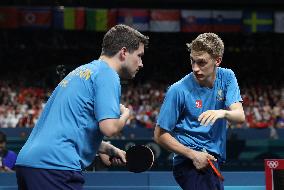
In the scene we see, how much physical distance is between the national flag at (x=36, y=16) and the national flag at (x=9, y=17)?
190 millimetres

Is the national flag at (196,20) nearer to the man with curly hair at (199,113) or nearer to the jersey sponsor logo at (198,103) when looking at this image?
the man with curly hair at (199,113)

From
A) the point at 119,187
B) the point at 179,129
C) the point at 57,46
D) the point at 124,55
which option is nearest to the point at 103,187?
the point at 119,187

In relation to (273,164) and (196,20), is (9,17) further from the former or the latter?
(273,164)

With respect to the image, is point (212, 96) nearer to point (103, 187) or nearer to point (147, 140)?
point (103, 187)

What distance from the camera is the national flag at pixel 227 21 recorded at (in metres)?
20.6

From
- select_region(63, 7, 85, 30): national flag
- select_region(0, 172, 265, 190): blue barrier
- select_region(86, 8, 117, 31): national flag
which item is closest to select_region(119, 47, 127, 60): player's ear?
select_region(0, 172, 265, 190): blue barrier

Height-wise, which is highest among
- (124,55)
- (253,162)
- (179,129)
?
(124,55)

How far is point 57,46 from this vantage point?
2155cm

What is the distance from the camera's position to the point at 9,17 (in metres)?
20.5

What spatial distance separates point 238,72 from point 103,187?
52.5ft

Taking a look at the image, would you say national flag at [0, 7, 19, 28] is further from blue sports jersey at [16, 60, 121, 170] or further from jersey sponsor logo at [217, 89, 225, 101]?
blue sports jersey at [16, 60, 121, 170]

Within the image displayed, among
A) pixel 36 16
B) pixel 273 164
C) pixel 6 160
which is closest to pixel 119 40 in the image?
pixel 273 164

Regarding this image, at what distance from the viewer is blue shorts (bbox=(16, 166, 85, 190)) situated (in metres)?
3.08

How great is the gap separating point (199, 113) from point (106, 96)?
111cm
